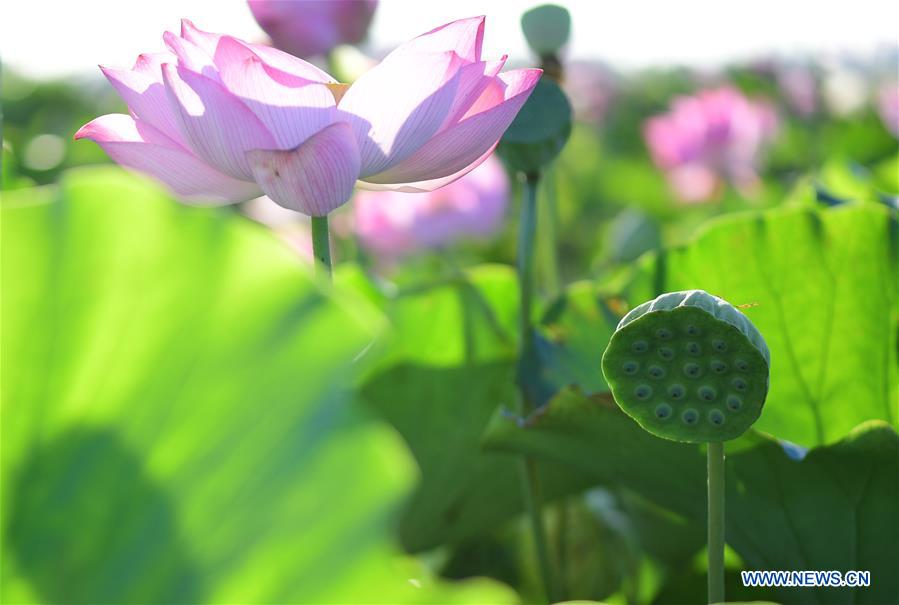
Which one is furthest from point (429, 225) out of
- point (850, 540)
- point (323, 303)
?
point (323, 303)

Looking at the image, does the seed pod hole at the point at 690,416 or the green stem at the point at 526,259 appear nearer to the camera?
the seed pod hole at the point at 690,416

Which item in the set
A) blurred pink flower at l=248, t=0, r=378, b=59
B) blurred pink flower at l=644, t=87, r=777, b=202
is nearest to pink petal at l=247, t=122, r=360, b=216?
blurred pink flower at l=248, t=0, r=378, b=59

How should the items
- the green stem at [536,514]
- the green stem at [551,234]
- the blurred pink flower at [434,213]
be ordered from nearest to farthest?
the green stem at [536,514]
the green stem at [551,234]
the blurred pink flower at [434,213]

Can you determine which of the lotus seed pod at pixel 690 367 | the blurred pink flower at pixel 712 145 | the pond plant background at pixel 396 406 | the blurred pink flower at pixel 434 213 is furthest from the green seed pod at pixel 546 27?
the blurred pink flower at pixel 712 145

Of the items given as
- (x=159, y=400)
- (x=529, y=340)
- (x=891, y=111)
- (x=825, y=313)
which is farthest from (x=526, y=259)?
(x=891, y=111)

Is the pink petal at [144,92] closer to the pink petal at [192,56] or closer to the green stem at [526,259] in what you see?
the pink petal at [192,56]

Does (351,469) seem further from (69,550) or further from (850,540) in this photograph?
(850,540)

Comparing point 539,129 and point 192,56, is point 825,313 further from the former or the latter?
point 192,56
